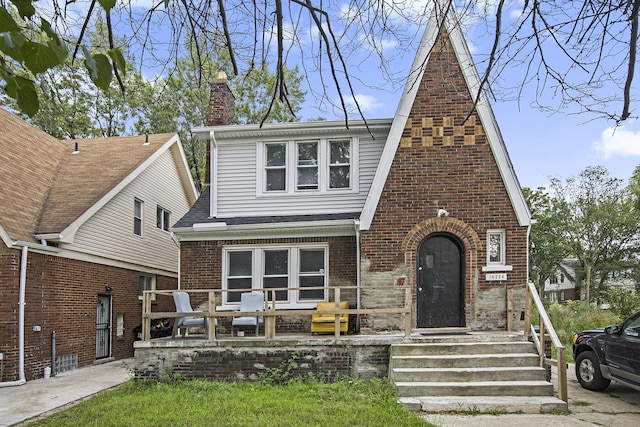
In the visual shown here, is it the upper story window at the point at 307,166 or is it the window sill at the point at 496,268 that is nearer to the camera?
the window sill at the point at 496,268

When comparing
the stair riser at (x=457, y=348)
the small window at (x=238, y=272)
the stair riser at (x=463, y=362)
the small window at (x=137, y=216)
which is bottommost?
the stair riser at (x=463, y=362)

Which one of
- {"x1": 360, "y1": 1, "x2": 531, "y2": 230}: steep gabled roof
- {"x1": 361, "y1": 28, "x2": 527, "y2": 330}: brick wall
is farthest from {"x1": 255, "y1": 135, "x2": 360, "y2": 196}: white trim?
{"x1": 361, "y1": 28, "x2": 527, "y2": 330}: brick wall

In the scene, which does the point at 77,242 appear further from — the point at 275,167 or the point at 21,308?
the point at 275,167

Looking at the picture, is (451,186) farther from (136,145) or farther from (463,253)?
(136,145)

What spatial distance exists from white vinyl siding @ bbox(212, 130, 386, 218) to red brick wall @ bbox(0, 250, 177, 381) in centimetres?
413

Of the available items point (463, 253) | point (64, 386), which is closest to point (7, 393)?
point (64, 386)

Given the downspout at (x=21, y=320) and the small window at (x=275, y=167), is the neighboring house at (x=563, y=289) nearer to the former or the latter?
the small window at (x=275, y=167)

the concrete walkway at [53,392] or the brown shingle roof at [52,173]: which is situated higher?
the brown shingle roof at [52,173]

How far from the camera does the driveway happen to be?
732 cm

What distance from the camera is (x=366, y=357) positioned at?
32.4 ft

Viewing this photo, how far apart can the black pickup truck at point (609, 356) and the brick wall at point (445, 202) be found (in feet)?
5.75

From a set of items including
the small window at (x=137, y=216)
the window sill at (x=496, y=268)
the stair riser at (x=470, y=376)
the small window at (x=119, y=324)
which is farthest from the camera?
the small window at (x=137, y=216)

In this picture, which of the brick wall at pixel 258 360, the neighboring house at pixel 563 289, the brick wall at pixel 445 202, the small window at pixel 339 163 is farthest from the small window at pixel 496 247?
the neighboring house at pixel 563 289

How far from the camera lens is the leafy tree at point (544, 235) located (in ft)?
127
